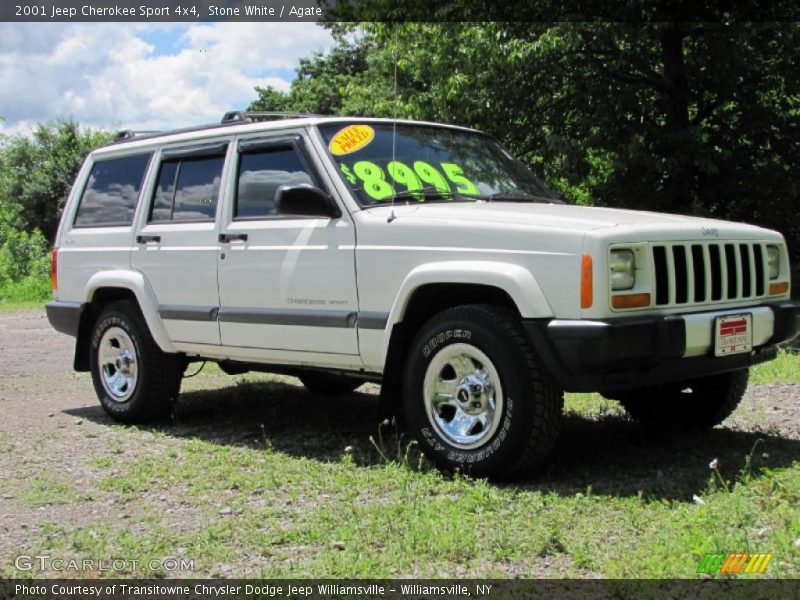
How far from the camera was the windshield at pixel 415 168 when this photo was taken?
213 inches

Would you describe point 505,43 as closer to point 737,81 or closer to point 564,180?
point 564,180

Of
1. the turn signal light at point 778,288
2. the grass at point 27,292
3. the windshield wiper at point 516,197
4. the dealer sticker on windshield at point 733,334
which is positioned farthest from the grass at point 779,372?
the grass at point 27,292

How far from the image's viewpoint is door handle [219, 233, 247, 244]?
5828 mm

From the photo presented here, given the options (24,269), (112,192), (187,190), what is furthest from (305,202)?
(24,269)

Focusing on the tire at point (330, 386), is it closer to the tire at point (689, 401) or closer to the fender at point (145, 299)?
the fender at point (145, 299)

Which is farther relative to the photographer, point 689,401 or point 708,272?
point 689,401

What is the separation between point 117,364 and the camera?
695 centimetres

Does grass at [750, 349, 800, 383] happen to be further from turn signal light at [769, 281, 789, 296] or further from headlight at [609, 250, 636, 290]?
headlight at [609, 250, 636, 290]

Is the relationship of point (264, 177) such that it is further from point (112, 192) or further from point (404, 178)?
point (112, 192)

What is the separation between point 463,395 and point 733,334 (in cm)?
140

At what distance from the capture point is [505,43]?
14094 millimetres

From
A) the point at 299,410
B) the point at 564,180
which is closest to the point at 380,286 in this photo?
the point at 299,410

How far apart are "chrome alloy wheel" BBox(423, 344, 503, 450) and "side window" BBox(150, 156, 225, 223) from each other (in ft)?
7.08

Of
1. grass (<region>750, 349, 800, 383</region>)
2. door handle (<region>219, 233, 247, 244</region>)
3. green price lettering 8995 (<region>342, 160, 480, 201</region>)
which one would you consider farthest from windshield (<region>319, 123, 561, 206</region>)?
grass (<region>750, 349, 800, 383</region>)
